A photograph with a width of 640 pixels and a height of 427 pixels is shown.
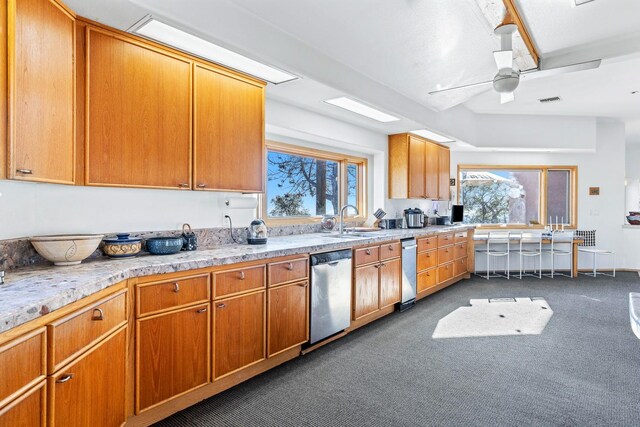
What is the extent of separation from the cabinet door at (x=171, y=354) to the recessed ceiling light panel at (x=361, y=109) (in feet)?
7.52

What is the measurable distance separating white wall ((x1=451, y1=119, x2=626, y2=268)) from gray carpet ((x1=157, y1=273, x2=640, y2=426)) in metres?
3.65

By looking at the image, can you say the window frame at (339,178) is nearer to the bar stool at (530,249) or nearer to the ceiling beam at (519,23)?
the ceiling beam at (519,23)

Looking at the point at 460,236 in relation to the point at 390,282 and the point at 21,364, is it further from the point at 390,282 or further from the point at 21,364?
the point at 21,364

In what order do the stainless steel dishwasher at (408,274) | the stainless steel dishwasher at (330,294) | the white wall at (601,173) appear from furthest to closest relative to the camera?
the white wall at (601,173) → the stainless steel dishwasher at (408,274) → the stainless steel dishwasher at (330,294)

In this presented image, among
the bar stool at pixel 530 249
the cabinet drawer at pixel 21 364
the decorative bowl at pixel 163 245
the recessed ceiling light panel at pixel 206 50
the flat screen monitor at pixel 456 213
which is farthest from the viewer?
the flat screen monitor at pixel 456 213

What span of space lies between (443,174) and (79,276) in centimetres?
564

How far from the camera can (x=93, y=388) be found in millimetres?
1605

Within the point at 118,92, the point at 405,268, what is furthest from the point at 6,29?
the point at 405,268

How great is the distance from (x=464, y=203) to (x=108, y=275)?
651 centimetres

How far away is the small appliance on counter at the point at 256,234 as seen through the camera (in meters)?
3.08

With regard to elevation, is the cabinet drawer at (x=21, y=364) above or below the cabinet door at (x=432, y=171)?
below

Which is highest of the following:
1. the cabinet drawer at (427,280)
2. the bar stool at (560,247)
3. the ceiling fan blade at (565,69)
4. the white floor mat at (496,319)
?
the ceiling fan blade at (565,69)

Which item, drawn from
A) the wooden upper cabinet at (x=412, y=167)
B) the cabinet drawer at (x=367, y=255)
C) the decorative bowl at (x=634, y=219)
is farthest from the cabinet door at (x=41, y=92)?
the decorative bowl at (x=634, y=219)

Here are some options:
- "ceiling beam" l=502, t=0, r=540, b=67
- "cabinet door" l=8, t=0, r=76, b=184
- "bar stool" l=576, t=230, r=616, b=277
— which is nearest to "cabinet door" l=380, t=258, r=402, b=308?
"ceiling beam" l=502, t=0, r=540, b=67
